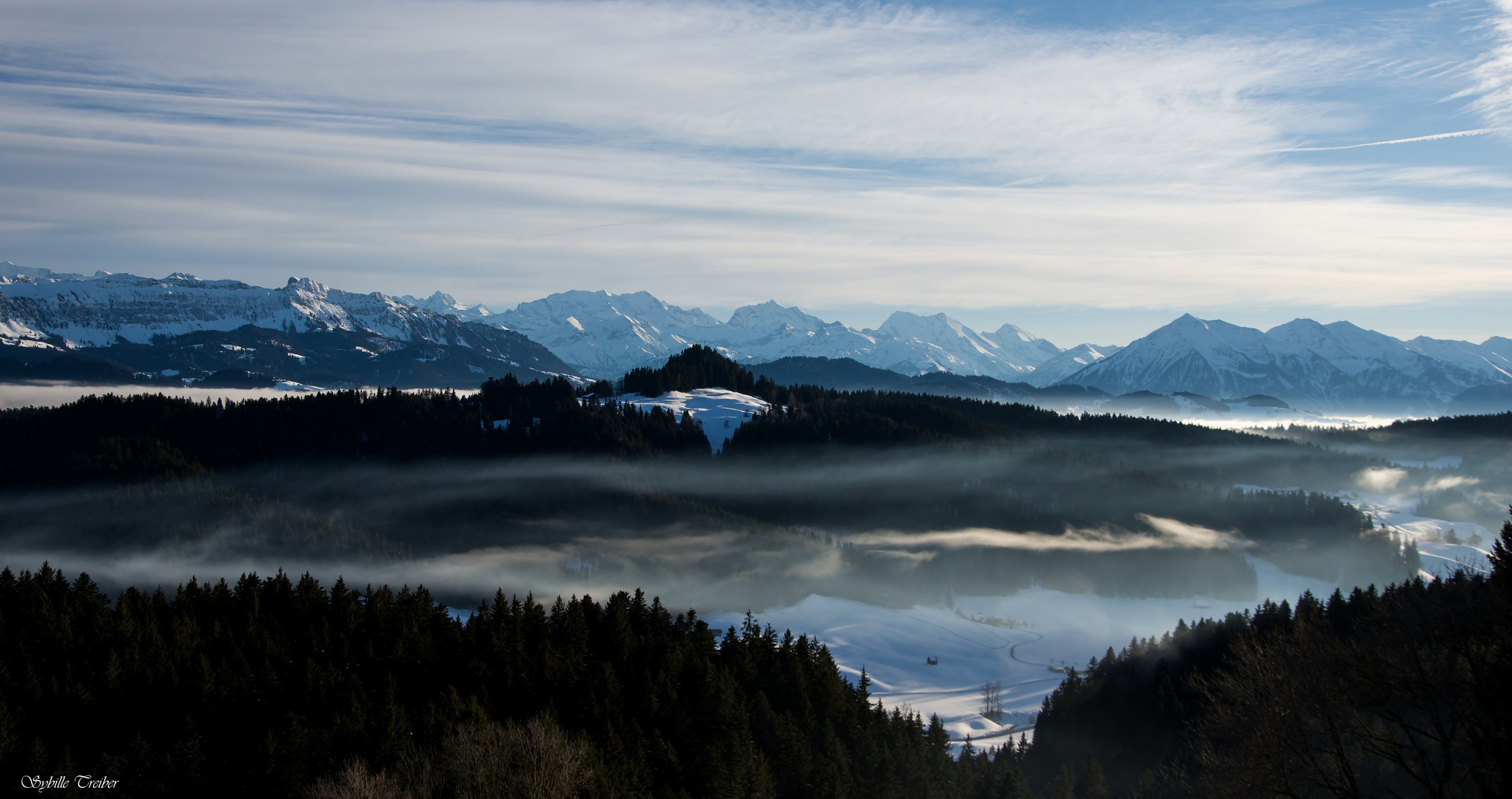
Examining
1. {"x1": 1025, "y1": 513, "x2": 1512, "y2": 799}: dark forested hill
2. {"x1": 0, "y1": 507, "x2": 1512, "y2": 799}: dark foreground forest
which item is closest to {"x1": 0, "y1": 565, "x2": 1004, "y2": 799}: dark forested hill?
{"x1": 0, "y1": 507, "x2": 1512, "y2": 799}: dark foreground forest

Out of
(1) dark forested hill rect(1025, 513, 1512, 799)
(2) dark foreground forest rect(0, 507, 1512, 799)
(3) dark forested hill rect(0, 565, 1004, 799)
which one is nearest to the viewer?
(1) dark forested hill rect(1025, 513, 1512, 799)

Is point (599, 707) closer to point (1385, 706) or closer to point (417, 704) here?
point (417, 704)

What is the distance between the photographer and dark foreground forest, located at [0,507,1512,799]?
27656 mm

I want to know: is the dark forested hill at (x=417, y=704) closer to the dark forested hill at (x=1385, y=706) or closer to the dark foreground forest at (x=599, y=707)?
the dark foreground forest at (x=599, y=707)

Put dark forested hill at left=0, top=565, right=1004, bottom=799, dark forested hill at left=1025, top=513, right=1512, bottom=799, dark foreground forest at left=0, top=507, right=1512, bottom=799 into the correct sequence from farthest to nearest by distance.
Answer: dark forested hill at left=0, top=565, right=1004, bottom=799 < dark foreground forest at left=0, top=507, right=1512, bottom=799 < dark forested hill at left=1025, top=513, right=1512, bottom=799

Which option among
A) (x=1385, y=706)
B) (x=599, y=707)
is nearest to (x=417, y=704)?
(x=599, y=707)

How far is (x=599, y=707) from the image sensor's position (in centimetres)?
5897

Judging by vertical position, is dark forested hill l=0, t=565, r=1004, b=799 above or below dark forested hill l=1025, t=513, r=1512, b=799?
below

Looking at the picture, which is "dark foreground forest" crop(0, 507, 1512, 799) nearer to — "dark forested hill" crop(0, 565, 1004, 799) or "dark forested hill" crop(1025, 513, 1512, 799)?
"dark forested hill" crop(1025, 513, 1512, 799)

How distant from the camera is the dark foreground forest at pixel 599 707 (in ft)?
90.7

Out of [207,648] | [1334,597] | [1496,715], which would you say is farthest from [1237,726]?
[1334,597]

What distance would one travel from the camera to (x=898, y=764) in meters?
62.9

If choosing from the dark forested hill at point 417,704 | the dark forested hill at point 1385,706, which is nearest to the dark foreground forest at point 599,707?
the dark forested hill at point 1385,706

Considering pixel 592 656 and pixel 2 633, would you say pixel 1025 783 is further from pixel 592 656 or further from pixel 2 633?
pixel 2 633
